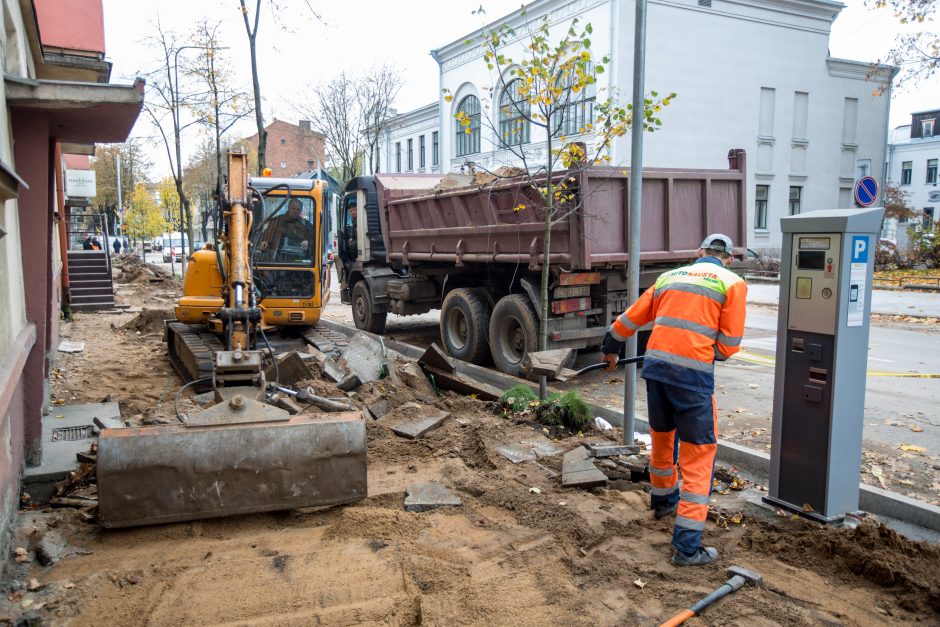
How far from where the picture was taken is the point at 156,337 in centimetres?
1348

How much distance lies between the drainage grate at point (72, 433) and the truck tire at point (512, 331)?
4.71m

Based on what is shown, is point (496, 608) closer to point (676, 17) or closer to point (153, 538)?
point (153, 538)

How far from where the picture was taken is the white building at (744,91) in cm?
2583

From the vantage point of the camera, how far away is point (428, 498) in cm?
470

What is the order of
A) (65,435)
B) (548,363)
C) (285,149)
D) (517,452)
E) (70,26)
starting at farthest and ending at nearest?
1. (285,149)
2. (70,26)
3. (548,363)
4. (65,435)
5. (517,452)

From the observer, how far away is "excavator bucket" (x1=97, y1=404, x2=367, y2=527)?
13.5 feet

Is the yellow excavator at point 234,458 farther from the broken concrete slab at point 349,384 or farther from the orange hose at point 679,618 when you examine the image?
the orange hose at point 679,618

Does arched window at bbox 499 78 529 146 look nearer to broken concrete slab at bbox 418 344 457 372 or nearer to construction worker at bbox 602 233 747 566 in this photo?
broken concrete slab at bbox 418 344 457 372

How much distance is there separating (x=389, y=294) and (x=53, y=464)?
785 centimetres

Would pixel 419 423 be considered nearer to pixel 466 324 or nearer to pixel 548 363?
pixel 548 363

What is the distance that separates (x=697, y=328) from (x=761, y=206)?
93.6 feet

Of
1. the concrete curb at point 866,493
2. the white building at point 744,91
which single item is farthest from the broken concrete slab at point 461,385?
the white building at point 744,91

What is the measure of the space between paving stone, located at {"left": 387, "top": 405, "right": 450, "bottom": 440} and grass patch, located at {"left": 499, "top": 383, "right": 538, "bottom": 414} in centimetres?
72

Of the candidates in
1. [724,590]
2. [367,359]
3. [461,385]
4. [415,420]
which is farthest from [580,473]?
[367,359]
